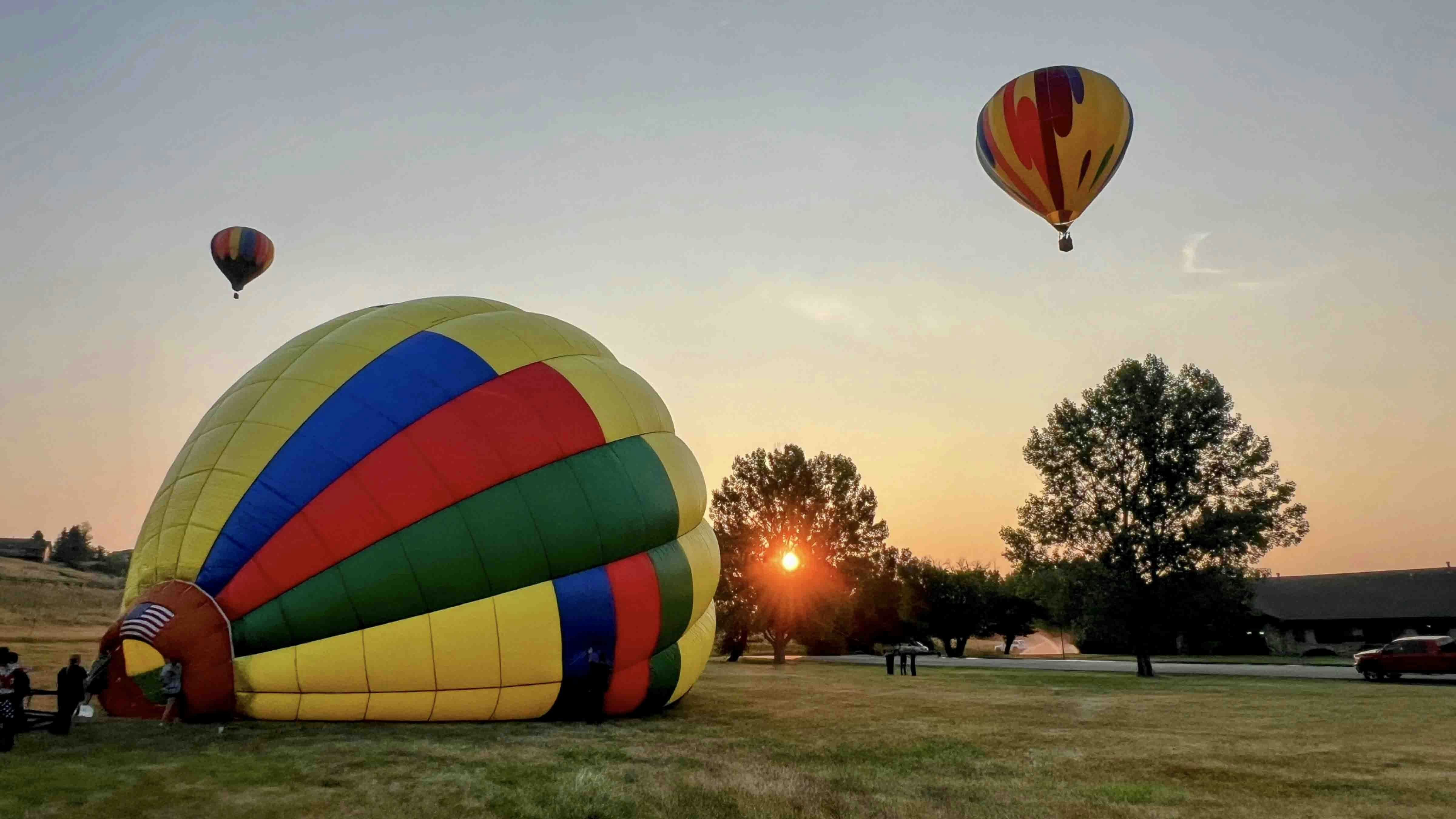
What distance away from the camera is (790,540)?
41.8 meters

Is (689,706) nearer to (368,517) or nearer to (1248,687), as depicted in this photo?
(368,517)

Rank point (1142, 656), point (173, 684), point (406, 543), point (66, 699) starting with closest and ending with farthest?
point (66, 699), point (173, 684), point (406, 543), point (1142, 656)

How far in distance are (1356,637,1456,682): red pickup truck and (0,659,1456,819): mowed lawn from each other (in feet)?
45.0

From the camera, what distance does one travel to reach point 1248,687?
2164 centimetres

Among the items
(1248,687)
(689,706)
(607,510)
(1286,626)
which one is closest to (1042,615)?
(1286,626)

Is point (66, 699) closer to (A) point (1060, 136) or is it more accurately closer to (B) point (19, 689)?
(B) point (19, 689)

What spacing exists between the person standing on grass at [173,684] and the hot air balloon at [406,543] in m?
0.06

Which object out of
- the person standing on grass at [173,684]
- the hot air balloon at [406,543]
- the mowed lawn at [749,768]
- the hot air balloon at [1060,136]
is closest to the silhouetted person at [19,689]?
the mowed lawn at [749,768]

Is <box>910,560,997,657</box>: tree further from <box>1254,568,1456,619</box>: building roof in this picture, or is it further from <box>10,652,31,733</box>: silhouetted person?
<box>10,652,31,733</box>: silhouetted person

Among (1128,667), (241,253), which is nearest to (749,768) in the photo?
(241,253)

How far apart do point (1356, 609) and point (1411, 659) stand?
2623cm

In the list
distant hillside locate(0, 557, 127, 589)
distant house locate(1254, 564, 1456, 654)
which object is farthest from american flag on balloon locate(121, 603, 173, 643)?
distant house locate(1254, 564, 1456, 654)

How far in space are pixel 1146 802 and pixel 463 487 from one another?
7.32 metres

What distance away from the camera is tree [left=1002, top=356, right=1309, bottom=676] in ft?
90.7
